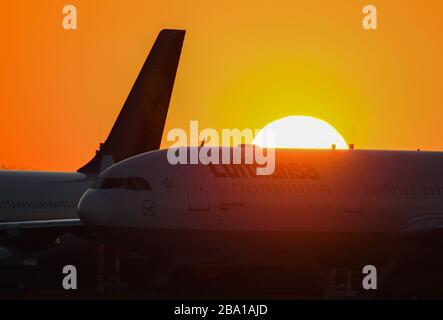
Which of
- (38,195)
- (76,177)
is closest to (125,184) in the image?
(38,195)

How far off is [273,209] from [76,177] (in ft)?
63.4

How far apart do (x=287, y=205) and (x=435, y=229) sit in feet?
20.3

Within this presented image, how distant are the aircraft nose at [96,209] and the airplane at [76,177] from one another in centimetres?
864

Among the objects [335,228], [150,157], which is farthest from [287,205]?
[150,157]

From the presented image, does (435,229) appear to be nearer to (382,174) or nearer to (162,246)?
(382,174)

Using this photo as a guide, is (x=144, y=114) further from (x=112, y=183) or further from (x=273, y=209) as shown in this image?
(x=273, y=209)

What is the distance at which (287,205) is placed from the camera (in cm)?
4725

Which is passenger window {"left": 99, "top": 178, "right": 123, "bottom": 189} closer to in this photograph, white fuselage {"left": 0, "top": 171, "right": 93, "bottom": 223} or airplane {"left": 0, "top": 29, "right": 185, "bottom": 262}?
airplane {"left": 0, "top": 29, "right": 185, "bottom": 262}

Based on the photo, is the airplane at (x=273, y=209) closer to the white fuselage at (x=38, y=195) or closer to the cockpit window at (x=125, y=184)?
the cockpit window at (x=125, y=184)

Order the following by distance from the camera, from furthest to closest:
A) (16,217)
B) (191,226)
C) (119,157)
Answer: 1. (119,157)
2. (16,217)
3. (191,226)

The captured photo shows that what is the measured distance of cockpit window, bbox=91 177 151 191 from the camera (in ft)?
150

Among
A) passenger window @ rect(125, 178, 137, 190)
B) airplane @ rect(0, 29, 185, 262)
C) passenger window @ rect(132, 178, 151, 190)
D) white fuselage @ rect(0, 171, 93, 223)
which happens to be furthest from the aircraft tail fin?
passenger window @ rect(132, 178, 151, 190)

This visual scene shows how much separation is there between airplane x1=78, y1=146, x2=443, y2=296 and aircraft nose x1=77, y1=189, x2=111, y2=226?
34 mm
